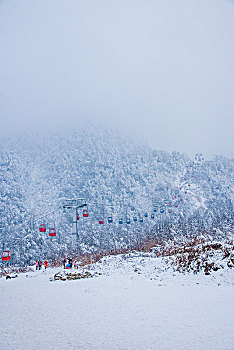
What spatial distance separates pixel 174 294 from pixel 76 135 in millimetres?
166572

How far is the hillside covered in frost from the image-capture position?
81750 millimetres

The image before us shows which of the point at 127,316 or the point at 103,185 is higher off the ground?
the point at 103,185

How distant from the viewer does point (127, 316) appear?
845 cm

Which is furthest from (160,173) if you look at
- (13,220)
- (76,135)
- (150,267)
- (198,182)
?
(150,267)

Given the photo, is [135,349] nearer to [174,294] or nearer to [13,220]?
[174,294]

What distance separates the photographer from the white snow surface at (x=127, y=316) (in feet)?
20.8

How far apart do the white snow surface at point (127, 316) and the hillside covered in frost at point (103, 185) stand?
1752 inches

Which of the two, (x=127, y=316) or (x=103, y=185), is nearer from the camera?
(x=127, y=316)

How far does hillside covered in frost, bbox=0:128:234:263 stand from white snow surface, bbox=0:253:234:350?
44.5m

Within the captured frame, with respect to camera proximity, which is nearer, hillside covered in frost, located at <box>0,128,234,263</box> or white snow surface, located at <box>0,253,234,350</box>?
white snow surface, located at <box>0,253,234,350</box>

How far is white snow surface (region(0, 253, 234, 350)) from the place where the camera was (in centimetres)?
633

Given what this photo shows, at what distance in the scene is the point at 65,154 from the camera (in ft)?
475

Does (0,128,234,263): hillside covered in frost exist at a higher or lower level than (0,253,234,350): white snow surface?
higher

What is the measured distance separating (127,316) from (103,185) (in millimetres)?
113152
